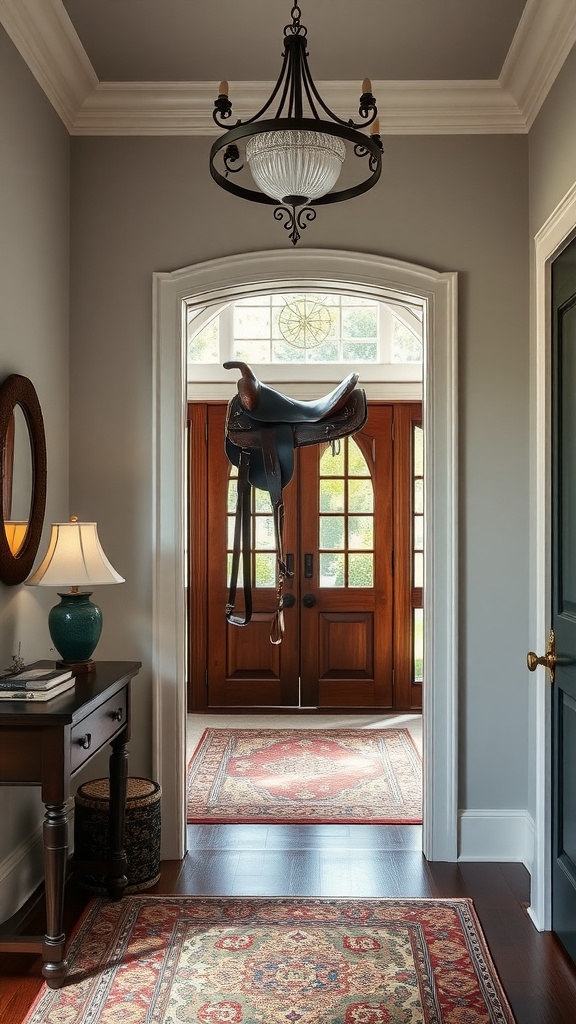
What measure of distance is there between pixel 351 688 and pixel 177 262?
3.77 metres

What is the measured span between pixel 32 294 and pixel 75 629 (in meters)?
1.25

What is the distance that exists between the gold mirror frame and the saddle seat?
83 cm

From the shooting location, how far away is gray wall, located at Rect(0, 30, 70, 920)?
2.97 m

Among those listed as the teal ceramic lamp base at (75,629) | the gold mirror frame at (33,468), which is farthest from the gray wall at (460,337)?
the teal ceramic lamp base at (75,629)

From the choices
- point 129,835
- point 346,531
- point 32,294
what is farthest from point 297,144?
point 346,531

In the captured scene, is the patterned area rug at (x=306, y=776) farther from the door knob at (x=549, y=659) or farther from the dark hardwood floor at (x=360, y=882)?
the door knob at (x=549, y=659)

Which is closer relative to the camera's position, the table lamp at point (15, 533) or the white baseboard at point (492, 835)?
the table lamp at point (15, 533)

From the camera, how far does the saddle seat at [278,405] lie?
357cm

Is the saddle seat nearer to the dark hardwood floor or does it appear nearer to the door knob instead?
the door knob

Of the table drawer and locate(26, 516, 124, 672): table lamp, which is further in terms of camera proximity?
locate(26, 516, 124, 672): table lamp

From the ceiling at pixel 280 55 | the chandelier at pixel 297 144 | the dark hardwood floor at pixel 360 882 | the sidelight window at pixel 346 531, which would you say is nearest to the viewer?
the chandelier at pixel 297 144

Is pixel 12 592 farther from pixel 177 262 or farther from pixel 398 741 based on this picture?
pixel 398 741

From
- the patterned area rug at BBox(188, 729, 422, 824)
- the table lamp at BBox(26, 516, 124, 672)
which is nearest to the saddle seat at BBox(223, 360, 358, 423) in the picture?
the table lamp at BBox(26, 516, 124, 672)

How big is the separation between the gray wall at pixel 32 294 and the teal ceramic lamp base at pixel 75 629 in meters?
0.15
